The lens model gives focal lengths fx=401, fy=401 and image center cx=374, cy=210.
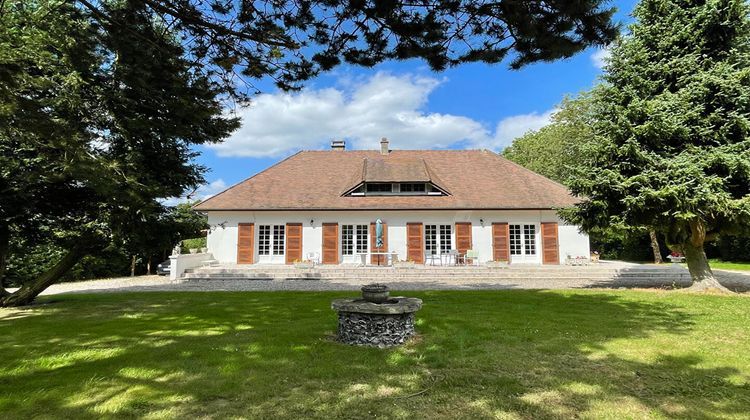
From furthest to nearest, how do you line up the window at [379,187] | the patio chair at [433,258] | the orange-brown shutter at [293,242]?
the window at [379,187] < the orange-brown shutter at [293,242] < the patio chair at [433,258]

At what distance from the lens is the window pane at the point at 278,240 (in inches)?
747

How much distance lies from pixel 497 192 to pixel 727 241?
14319 mm

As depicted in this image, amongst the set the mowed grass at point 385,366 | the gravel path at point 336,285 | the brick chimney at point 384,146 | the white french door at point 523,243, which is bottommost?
the gravel path at point 336,285

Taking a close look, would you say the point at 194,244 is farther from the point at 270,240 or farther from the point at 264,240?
the point at 270,240

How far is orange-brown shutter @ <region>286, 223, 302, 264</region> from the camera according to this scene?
18.6 meters

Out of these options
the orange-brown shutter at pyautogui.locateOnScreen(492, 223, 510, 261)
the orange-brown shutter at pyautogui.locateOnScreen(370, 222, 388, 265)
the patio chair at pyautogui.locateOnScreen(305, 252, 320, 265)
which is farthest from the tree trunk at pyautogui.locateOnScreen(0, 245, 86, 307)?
the orange-brown shutter at pyautogui.locateOnScreen(492, 223, 510, 261)

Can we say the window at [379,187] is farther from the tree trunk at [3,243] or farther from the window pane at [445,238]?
the tree trunk at [3,243]

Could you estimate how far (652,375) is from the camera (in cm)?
430

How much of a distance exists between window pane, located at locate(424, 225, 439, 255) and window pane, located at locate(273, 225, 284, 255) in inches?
267

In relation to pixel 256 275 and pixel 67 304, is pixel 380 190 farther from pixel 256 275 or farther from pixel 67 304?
pixel 67 304

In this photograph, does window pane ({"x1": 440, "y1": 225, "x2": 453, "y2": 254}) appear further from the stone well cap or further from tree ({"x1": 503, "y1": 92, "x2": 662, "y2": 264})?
the stone well cap

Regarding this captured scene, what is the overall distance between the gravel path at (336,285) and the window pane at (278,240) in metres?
4.09

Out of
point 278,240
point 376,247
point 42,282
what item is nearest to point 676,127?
point 376,247

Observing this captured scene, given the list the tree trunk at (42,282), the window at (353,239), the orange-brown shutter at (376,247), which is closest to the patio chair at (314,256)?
the window at (353,239)
